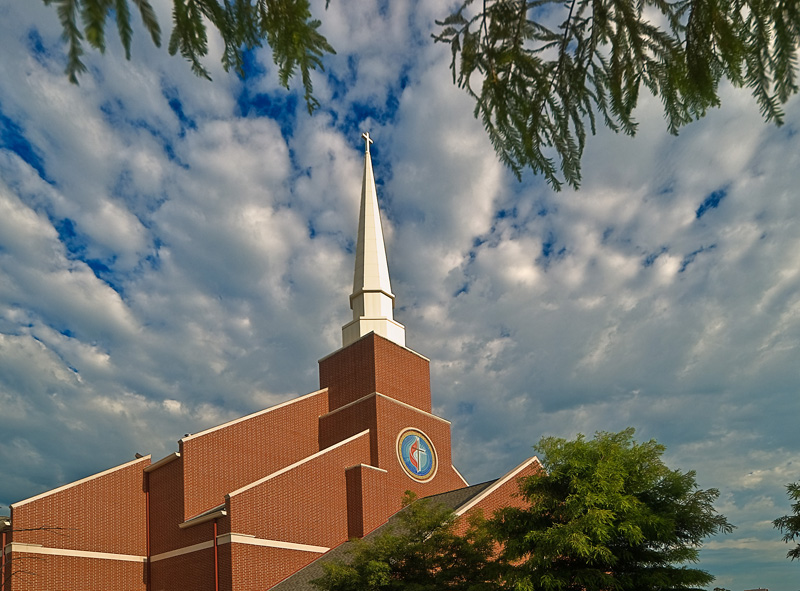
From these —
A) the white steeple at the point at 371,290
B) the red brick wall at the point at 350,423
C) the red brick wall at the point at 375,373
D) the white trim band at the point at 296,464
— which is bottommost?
the white trim band at the point at 296,464

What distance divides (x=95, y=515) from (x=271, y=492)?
8.40 metres

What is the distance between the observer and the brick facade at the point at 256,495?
27.3 meters

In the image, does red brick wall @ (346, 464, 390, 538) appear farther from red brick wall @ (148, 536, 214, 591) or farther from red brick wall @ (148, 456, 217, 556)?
red brick wall @ (148, 456, 217, 556)

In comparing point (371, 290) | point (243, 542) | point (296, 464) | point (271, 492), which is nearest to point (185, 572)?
point (243, 542)

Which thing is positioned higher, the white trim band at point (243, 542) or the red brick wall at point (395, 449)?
the red brick wall at point (395, 449)

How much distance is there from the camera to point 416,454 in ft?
→ 114

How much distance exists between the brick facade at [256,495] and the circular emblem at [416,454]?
17 centimetres

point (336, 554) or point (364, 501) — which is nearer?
point (336, 554)

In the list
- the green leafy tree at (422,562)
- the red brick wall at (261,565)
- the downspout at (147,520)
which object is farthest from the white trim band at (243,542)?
the green leafy tree at (422,562)

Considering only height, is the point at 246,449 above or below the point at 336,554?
above

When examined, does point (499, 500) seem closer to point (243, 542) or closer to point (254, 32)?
point (243, 542)

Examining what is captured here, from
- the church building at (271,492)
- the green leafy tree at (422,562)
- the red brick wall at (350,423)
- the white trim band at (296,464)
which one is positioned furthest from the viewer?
the red brick wall at (350,423)

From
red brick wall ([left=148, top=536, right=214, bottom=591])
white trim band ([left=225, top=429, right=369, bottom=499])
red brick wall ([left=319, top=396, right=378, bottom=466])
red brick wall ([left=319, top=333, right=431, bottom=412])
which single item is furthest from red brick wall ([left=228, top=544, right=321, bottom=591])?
red brick wall ([left=319, top=333, right=431, bottom=412])

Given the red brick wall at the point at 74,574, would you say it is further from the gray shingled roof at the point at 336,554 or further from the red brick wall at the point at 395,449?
the red brick wall at the point at 395,449
